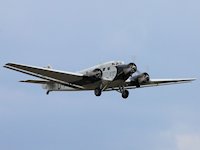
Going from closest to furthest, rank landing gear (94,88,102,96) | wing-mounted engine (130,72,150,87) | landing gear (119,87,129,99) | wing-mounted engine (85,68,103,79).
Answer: landing gear (94,88,102,96) < wing-mounted engine (85,68,103,79) < landing gear (119,87,129,99) < wing-mounted engine (130,72,150,87)

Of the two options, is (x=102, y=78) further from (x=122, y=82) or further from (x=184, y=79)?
(x=184, y=79)

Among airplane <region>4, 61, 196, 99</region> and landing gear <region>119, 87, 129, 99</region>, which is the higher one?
airplane <region>4, 61, 196, 99</region>

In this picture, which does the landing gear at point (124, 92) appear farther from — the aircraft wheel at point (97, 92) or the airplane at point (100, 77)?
the aircraft wheel at point (97, 92)

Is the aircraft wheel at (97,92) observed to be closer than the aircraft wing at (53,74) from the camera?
No

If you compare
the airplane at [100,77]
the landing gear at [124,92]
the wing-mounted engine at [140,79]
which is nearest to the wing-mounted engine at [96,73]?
the airplane at [100,77]

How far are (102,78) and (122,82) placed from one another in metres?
2.30

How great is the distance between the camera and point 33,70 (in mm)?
83625

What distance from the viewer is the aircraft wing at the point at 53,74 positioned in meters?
82.7

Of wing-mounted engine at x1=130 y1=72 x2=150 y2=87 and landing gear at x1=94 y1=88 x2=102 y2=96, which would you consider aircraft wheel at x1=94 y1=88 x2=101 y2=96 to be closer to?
landing gear at x1=94 y1=88 x2=102 y2=96

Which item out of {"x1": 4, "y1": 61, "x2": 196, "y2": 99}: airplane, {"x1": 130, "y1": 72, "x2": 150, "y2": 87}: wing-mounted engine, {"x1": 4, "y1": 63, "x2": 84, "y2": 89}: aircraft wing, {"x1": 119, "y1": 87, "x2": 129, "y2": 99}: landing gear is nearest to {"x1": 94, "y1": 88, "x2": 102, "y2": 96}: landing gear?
{"x1": 4, "y1": 61, "x2": 196, "y2": 99}: airplane

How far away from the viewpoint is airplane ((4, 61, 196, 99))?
8388cm

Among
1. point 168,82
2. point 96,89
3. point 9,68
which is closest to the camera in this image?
point 9,68

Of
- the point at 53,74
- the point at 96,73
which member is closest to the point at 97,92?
the point at 96,73

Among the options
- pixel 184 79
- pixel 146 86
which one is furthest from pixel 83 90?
pixel 184 79
